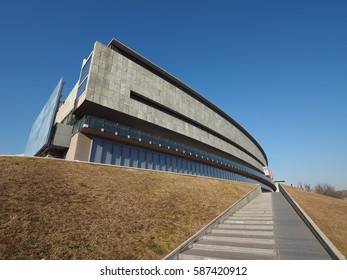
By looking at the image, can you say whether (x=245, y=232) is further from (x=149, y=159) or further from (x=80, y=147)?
(x=149, y=159)

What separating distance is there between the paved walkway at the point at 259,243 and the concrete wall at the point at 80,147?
1647 centimetres

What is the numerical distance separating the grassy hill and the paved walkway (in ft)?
3.45

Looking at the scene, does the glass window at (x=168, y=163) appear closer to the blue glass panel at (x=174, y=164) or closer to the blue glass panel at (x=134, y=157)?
the blue glass panel at (x=174, y=164)

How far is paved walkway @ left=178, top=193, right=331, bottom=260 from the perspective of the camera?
6.17 meters

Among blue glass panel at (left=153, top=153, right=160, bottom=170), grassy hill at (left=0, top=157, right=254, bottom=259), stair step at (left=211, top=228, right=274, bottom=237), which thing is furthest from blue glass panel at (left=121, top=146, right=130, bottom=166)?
stair step at (left=211, top=228, right=274, bottom=237)

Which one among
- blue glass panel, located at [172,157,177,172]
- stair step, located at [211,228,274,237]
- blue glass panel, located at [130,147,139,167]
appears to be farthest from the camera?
blue glass panel, located at [172,157,177,172]

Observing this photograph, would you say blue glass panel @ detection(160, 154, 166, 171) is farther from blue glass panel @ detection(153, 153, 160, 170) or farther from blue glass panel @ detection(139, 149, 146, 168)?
blue glass panel @ detection(139, 149, 146, 168)

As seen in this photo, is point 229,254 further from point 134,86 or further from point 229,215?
point 134,86

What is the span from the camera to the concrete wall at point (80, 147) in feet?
67.3

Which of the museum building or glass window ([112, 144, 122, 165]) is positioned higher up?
the museum building

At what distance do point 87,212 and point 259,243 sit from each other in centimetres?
707

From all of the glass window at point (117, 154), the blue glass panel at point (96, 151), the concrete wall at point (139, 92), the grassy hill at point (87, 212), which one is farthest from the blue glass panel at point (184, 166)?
the grassy hill at point (87, 212)

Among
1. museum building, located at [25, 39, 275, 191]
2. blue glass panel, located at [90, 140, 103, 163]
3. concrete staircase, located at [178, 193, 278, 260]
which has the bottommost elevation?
concrete staircase, located at [178, 193, 278, 260]
